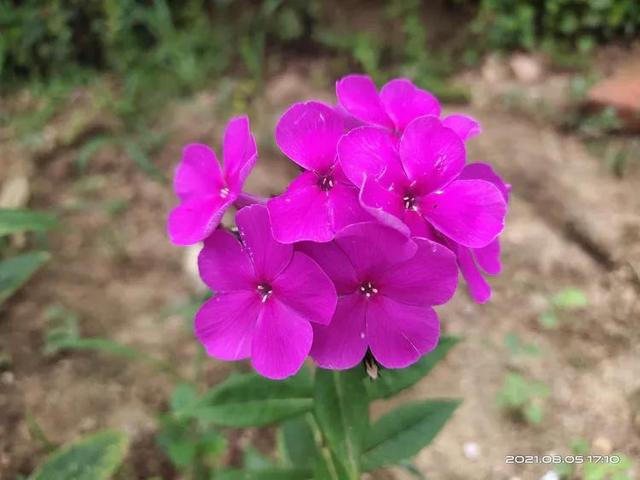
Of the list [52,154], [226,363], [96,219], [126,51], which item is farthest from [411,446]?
[126,51]

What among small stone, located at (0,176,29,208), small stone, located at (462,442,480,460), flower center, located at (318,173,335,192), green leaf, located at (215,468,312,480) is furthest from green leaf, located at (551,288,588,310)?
small stone, located at (0,176,29,208)

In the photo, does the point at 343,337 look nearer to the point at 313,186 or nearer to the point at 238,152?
the point at 313,186

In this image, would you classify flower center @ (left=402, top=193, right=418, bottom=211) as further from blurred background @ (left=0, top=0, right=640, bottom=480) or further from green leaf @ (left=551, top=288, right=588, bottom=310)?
green leaf @ (left=551, top=288, right=588, bottom=310)

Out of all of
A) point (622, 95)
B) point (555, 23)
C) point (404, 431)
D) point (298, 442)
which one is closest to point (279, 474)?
point (298, 442)

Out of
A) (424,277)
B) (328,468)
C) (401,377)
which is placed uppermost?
(424,277)

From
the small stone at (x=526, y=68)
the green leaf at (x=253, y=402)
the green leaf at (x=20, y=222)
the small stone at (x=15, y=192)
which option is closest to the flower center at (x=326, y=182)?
the green leaf at (x=253, y=402)

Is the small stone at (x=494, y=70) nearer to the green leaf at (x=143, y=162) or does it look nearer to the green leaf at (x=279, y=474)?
the green leaf at (x=143, y=162)

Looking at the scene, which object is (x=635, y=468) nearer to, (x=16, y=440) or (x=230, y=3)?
(x=16, y=440)
